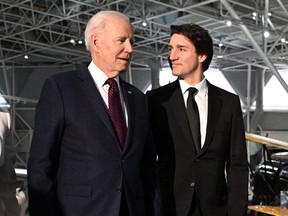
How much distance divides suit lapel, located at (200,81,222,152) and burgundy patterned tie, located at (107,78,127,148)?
2.27 feet

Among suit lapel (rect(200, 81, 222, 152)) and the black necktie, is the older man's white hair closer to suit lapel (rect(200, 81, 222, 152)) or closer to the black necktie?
the black necktie

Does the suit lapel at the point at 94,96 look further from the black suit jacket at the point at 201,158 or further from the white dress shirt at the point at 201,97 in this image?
the white dress shirt at the point at 201,97

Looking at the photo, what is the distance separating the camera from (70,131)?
227 cm

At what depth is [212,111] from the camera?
295 cm

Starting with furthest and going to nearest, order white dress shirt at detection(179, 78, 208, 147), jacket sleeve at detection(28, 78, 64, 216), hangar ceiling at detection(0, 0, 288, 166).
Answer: hangar ceiling at detection(0, 0, 288, 166), white dress shirt at detection(179, 78, 208, 147), jacket sleeve at detection(28, 78, 64, 216)

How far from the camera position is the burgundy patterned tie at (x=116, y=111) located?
2.33m

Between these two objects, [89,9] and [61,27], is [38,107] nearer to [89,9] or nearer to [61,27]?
[89,9]

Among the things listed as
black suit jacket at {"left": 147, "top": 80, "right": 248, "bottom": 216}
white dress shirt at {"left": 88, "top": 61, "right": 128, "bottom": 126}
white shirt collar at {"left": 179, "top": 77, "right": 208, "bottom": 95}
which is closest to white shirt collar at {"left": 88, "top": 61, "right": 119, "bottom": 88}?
white dress shirt at {"left": 88, "top": 61, "right": 128, "bottom": 126}

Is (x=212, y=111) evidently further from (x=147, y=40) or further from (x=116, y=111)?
(x=147, y=40)

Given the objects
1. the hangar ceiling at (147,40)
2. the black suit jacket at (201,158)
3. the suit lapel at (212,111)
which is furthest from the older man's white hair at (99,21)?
the hangar ceiling at (147,40)

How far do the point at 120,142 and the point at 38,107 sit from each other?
428 millimetres

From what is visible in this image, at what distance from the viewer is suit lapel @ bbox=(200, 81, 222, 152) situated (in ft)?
9.41

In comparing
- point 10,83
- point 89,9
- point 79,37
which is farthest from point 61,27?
point 10,83

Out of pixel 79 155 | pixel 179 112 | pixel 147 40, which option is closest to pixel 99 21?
pixel 79 155
